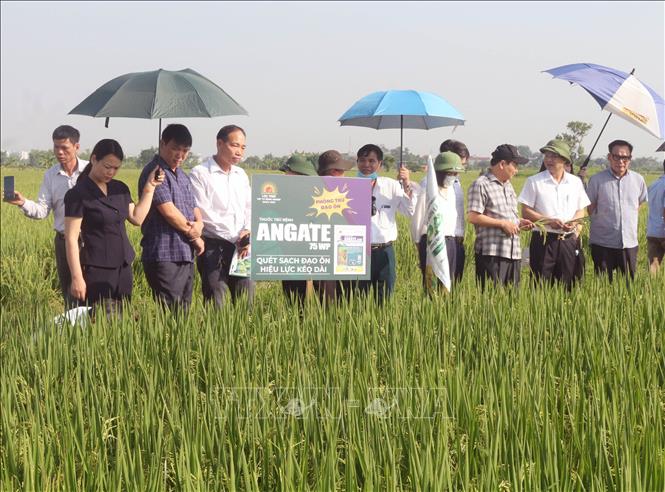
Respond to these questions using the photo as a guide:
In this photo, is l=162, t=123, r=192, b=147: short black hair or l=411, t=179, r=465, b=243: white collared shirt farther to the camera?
l=411, t=179, r=465, b=243: white collared shirt

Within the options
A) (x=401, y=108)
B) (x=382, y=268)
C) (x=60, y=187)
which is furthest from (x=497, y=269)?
(x=60, y=187)

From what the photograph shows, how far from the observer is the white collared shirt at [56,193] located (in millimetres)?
5484

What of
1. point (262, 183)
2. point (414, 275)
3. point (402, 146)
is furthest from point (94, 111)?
point (414, 275)

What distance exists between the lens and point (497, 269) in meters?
5.87

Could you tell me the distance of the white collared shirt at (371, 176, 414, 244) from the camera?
557 centimetres

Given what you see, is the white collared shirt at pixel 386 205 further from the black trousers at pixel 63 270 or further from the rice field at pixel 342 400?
the black trousers at pixel 63 270

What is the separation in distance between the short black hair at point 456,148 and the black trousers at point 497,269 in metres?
0.80

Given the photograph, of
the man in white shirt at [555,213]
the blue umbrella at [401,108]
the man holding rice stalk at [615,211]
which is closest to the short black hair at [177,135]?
the blue umbrella at [401,108]

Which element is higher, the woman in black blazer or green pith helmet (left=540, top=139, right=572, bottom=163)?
green pith helmet (left=540, top=139, right=572, bottom=163)

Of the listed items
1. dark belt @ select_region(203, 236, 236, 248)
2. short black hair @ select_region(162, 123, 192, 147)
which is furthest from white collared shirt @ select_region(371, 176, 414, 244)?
short black hair @ select_region(162, 123, 192, 147)

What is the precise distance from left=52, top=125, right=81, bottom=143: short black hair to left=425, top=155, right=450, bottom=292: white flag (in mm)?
2418

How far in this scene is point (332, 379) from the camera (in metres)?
3.26

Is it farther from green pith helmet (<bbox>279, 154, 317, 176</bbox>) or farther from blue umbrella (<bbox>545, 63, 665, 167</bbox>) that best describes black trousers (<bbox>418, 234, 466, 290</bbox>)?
blue umbrella (<bbox>545, 63, 665, 167</bbox>)

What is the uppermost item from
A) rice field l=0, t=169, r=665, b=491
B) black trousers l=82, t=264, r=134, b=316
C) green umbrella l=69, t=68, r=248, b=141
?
green umbrella l=69, t=68, r=248, b=141
